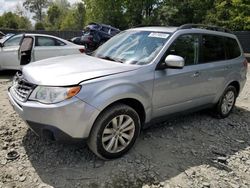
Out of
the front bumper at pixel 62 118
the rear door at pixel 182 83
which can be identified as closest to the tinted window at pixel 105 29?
the rear door at pixel 182 83

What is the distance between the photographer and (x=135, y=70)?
3.91m

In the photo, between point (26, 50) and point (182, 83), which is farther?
point (26, 50)

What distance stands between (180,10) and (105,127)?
28.3 m

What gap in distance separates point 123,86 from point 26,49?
5.96 m

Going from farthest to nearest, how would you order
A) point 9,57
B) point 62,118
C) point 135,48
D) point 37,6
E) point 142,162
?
point 37,6 → point 9,57 → point 135,48 → point 142,162 → point 62,118

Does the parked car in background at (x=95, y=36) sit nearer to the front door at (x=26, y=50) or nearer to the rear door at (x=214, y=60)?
the front door at (x=26, y=50)

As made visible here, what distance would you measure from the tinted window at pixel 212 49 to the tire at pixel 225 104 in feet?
2.23

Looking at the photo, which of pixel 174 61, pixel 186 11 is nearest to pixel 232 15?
→ pixel 186 11

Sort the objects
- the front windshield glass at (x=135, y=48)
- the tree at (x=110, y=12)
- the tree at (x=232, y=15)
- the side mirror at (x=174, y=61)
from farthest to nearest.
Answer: the tree at (x=110, y=12)
the tree at (x=232, y=15)
the front windshield glass at (x=135, y=48)
the side mirror at (x=174, y=61)

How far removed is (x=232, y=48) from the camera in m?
5.76

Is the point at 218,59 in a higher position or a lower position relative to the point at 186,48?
lower

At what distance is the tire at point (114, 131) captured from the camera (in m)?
3.58

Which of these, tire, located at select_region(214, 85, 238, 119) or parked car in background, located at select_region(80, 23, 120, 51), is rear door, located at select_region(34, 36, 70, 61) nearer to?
tire, located at select_region(214, 85, 238, 119)

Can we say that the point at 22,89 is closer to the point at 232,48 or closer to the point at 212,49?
the point at 212,49
